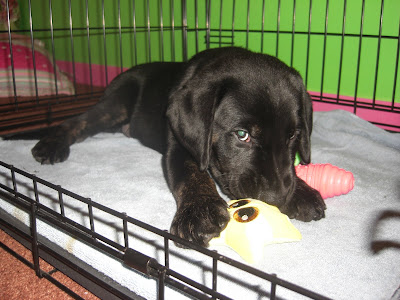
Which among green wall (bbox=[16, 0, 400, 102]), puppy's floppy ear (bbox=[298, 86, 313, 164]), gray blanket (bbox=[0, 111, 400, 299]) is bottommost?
gray blanket (bbox=[0, 111, 400, 299])

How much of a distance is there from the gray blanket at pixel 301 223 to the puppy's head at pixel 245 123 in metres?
0.29

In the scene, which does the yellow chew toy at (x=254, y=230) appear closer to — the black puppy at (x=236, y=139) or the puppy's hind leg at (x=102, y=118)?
the black puppy at (x=236, y=139)

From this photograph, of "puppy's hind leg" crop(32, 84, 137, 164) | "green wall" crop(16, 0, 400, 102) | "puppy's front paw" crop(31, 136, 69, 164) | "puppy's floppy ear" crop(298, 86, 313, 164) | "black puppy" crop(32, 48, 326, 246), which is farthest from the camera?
"green wall" crop(16, 0, 400, 102)

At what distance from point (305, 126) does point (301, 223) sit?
0.50m

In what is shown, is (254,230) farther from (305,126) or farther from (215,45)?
(215,45)

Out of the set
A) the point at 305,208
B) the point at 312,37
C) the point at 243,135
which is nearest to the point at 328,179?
the point at 305,208

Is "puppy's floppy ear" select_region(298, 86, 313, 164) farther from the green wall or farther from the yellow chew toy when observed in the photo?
the green wall

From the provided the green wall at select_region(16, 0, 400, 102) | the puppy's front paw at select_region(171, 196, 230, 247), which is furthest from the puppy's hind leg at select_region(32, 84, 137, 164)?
the puppy's front paw at select_region(171, 196, 230, 247)

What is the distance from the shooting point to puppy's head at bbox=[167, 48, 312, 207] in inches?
71.6

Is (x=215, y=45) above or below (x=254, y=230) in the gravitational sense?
above

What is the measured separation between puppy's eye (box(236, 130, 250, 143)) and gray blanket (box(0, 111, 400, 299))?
1.48 ft

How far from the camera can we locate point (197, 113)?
1.91m

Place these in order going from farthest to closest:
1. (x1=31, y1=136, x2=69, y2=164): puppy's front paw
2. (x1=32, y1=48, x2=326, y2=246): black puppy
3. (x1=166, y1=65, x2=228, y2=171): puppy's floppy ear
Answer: (x1=31, y1=136, x2=69, y2=164): puppy's front paw, (x1=166, y1=65, x2=228, y2=171): puppy's floppy ear, (x1=32, y1=48, x2=326, y2=246): black puppy

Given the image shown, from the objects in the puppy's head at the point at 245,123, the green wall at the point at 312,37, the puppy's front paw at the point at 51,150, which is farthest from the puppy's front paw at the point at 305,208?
the green wall at the point at 312,37
